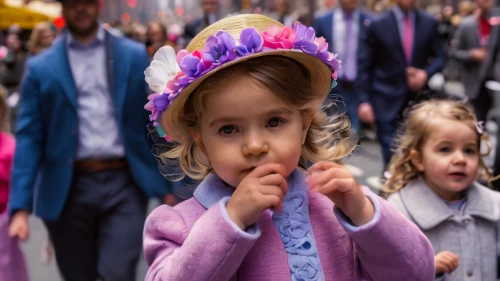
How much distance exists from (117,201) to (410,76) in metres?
3.57

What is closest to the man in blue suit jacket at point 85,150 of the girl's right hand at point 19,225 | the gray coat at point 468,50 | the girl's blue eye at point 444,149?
the girl's right hand at point 19,225

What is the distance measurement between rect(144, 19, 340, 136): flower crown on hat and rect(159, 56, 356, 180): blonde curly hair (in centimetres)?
5

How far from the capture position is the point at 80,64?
423 cm

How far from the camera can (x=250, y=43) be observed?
6.16ft

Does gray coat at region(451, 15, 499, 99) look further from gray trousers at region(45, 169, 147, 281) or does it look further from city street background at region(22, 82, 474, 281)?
gray trousers at region(45, 169, 147, 281)

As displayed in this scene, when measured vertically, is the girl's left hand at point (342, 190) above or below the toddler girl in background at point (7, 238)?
above

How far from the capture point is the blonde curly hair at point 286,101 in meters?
1.91

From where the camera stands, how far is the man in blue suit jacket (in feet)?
13.5

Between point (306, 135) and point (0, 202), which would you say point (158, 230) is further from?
point (0, 202)

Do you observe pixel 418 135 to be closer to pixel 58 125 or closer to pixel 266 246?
pixel 266 246

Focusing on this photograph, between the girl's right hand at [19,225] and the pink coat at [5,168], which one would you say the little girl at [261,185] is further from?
the pink coat at [5,168]

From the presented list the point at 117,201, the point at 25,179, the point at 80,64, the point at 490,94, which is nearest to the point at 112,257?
the point at 117,201

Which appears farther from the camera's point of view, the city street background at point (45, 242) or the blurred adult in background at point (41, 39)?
A: the blurred adult in background at point (41, 39)

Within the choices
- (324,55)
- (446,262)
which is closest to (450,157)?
(446,262)
